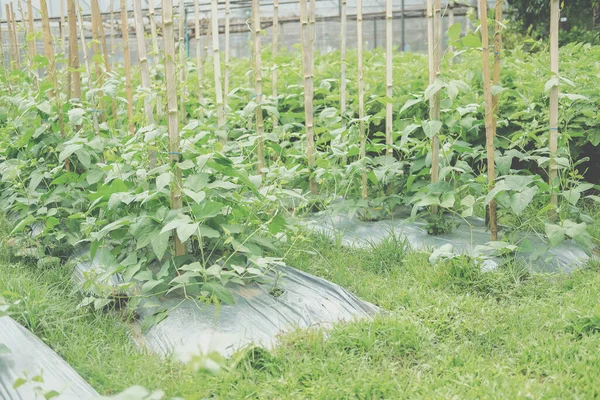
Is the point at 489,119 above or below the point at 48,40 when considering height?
below

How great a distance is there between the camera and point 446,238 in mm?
3520

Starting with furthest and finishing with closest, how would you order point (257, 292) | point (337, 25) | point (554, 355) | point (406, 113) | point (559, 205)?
point (337, 25)
point (406, 113)
point (559, 205)
point (257, 292)
point (554, 355)

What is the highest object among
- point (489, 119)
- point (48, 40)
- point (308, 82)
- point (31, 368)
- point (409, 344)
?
point (48, 40)

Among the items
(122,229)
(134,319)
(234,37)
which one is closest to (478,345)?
(134,319)

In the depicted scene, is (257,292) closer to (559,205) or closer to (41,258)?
(41,258)

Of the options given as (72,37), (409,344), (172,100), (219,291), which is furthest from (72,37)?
(409,344)

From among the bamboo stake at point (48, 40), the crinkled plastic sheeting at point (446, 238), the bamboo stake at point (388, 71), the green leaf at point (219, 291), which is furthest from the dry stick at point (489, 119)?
the bamboo stake at point (48, 40)

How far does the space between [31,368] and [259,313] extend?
88 cm

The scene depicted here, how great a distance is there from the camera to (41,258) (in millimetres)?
3248

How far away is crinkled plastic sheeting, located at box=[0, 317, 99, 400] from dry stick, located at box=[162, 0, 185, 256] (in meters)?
0.71

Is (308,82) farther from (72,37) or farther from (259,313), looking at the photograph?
(259,313)

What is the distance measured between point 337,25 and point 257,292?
12.0 m

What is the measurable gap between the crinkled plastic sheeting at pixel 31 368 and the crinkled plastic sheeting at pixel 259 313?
0.34 metres

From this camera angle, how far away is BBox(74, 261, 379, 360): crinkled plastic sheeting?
8.21ft
